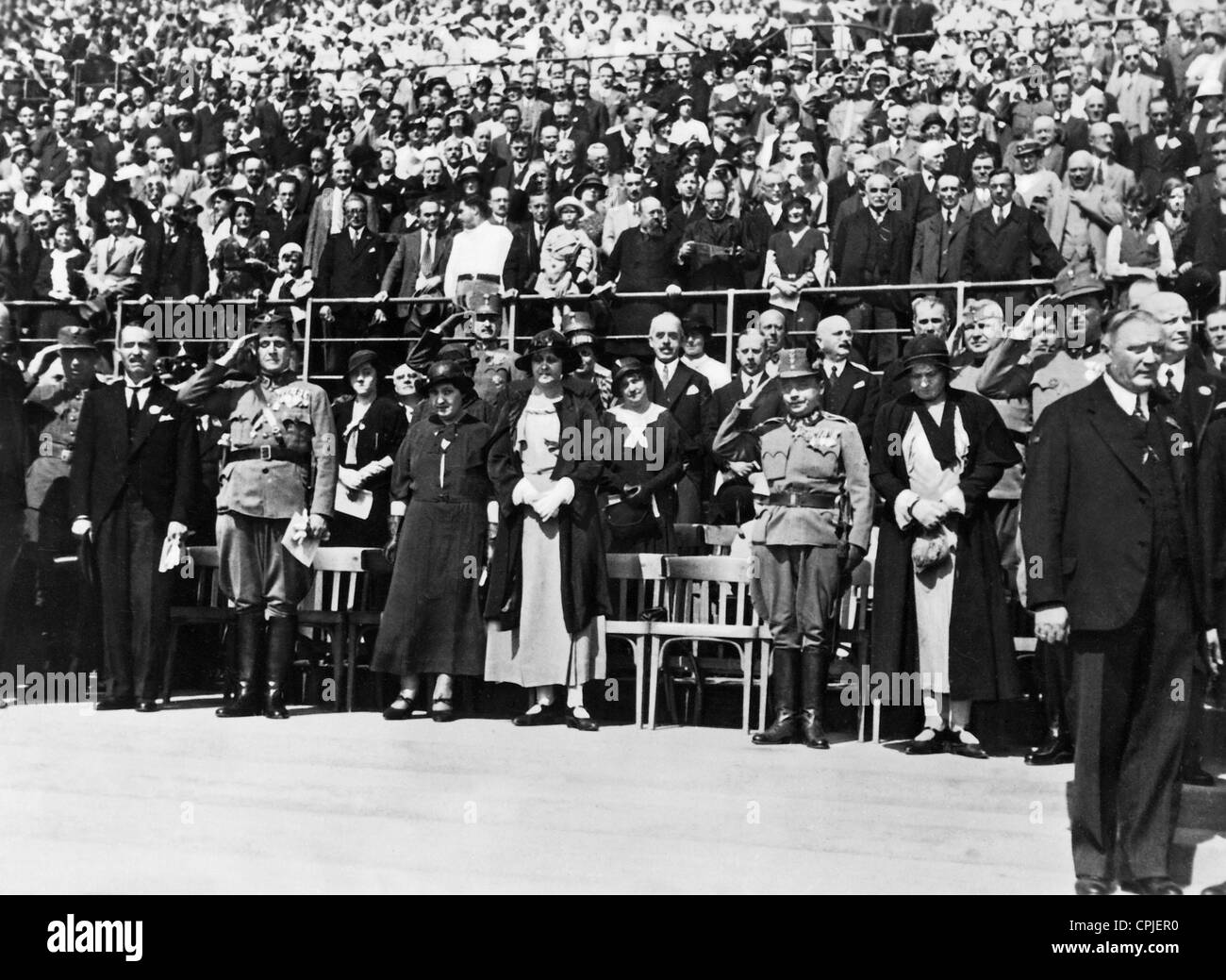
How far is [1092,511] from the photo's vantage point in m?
5.27

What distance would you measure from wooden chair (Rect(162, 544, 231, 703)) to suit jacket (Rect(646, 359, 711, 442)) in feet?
8.12

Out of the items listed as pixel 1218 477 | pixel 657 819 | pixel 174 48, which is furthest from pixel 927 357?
pixel 174 48

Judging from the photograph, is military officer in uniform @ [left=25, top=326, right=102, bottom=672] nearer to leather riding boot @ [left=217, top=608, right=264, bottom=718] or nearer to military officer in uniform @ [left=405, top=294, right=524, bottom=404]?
leather riding boot @ [left=217, top=608, right=264, bottom=718]

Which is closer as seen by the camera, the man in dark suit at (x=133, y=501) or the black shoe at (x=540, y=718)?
the black shoe at (x=540, y=718)

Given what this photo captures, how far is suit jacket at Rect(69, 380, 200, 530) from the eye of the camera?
8.46 metres

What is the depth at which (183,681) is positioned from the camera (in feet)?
29.3

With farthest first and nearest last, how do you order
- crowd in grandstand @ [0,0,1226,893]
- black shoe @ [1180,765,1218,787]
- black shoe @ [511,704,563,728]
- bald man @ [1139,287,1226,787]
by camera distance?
black shoe @ [511,704,563,728], crowd in grandstand @ [0,0,1226,893], black shoe @ [1180,765,1218,787], bald man @ [1139,287,1226,787]

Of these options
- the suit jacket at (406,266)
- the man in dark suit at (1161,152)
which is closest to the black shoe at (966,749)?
the man in dark suit at (1161,152)

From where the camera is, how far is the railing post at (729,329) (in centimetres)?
983

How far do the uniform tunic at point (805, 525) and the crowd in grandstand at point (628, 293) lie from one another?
0.05 ft

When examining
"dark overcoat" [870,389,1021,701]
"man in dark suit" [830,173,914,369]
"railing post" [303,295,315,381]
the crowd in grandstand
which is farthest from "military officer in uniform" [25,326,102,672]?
"man in dark suit" [830,173,914,369]

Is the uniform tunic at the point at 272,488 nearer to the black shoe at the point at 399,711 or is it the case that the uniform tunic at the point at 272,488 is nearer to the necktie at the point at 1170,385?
the black shoe at the point at 399,711

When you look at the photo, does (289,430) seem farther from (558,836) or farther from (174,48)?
(174,48)

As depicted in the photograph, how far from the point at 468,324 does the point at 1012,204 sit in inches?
135
